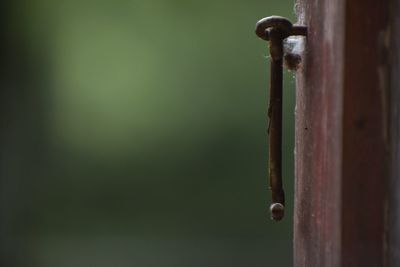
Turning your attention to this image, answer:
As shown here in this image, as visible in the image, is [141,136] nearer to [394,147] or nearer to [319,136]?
[319,136]

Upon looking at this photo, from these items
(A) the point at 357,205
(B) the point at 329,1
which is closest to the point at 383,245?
(A) the point at 357,205

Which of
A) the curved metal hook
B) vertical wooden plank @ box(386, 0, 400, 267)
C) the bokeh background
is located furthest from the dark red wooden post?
the bokeh background

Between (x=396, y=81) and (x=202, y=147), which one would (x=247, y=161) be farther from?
(x=396, y=81)

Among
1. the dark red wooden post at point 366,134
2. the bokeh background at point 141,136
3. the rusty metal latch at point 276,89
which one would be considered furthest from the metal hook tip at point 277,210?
the bokeh background at point 141,136

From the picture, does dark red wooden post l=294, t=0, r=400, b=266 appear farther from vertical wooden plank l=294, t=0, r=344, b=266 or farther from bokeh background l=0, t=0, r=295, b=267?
bokeh background l=0, t=0, r=295, b=267

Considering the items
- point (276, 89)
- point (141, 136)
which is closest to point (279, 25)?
point (276, 89)

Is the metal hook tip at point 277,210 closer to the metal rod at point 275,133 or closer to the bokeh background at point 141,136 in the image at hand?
the metal rod at point 275,133
